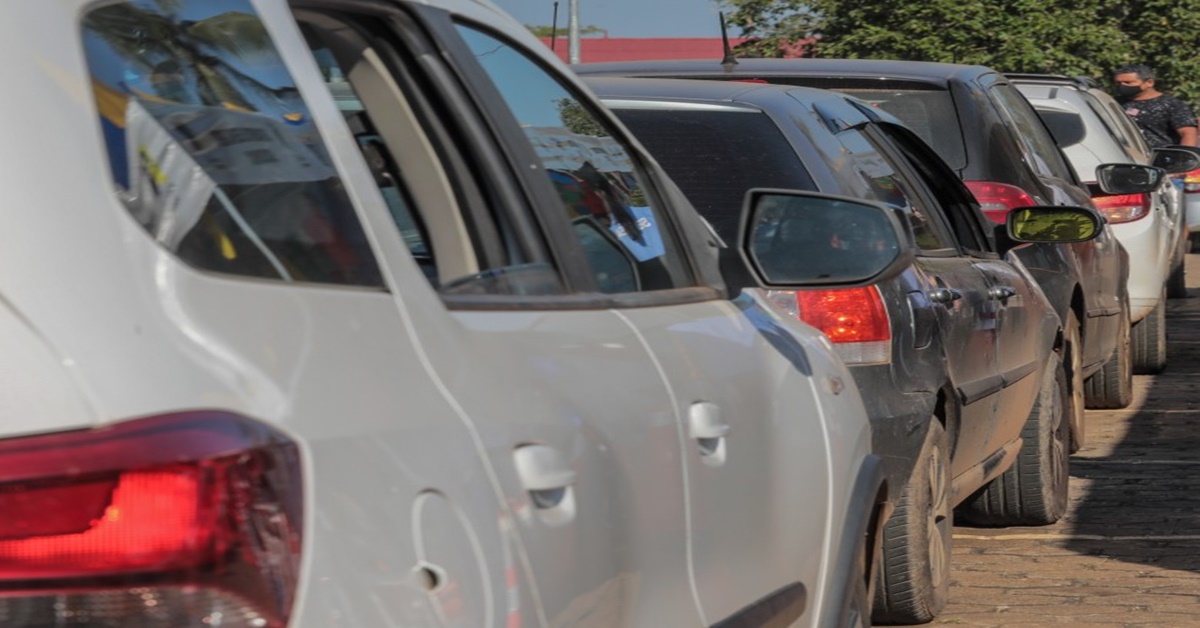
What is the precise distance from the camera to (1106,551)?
275 inches

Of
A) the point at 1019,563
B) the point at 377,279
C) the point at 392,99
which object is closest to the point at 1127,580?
the point at 1019,563

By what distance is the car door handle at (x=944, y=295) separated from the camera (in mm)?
5691

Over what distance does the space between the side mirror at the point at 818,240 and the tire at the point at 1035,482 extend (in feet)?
12.1

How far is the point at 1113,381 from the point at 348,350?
9170 millimetres

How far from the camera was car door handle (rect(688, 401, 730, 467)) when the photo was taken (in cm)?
282

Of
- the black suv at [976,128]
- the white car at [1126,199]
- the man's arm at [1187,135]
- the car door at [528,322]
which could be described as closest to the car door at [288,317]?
the car door at [528,322]

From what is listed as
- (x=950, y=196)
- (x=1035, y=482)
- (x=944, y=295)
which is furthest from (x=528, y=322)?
(x=1035, y=482)

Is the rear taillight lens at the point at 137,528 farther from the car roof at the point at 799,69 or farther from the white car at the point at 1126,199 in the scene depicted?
the white car at the point at 1126,199

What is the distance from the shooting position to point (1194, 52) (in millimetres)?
25578

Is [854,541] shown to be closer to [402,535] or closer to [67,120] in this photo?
[402,535]

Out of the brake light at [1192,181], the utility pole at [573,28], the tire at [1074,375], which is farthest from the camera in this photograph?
the utility pole at [573,28]

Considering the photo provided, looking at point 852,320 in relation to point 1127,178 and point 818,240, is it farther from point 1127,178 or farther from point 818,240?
point 1127,178

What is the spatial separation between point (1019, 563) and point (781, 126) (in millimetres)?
2154

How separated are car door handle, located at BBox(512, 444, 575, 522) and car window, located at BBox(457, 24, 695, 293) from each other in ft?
1.98
